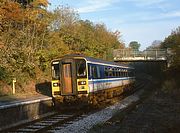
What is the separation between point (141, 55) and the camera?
6159cm

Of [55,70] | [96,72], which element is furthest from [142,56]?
[55,70]

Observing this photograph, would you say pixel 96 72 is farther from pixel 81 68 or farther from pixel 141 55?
pixel 141 55

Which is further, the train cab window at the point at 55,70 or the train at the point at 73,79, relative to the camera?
the train cab window at the point at 55,70

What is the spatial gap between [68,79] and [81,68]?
87 cm

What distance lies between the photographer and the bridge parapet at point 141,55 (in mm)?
59906

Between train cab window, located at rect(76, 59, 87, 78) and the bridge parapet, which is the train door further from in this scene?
the bridge parapet

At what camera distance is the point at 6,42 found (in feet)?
89.6

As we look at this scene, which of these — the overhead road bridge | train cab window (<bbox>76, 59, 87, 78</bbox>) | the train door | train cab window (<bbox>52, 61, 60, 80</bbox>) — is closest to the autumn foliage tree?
train cab window (<bbox>52, 61, 60, 80</bbox>)

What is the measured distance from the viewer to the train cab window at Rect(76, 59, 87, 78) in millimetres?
21344

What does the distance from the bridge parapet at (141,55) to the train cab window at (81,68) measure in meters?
39.1

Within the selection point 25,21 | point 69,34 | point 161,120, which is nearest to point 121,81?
point 25,21

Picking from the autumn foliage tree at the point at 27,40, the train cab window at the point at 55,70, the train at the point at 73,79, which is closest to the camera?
the train at the point at 73,79

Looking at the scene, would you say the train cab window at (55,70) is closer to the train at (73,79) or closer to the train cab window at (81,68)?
the train at (73,79)

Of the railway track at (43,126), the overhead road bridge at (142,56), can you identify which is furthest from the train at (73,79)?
the overhead road bridge at (142,56)
